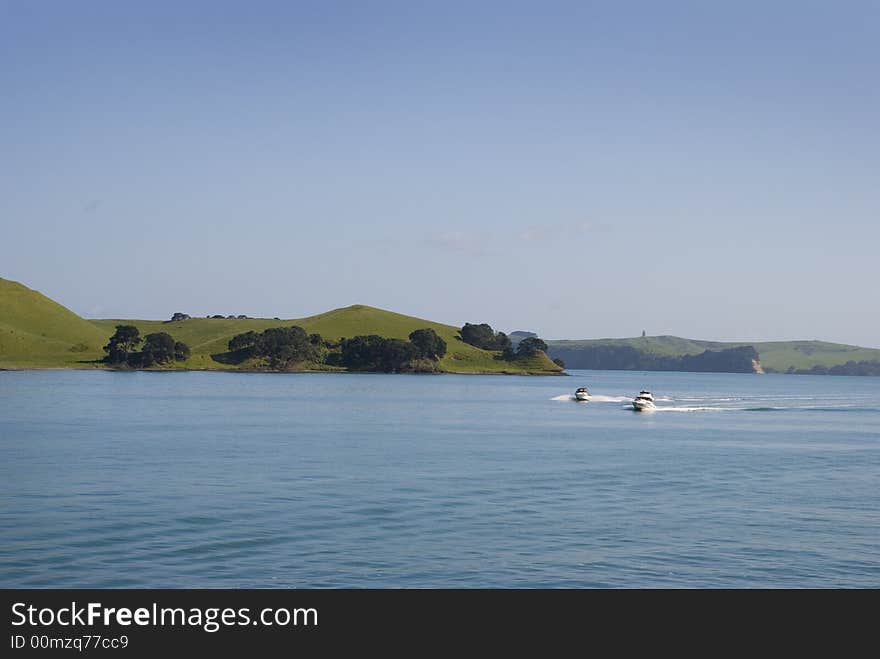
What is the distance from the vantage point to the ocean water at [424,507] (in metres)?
30.5

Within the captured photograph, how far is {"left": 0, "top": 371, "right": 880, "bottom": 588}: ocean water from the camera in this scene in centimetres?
3045

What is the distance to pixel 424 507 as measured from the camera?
1703 inches

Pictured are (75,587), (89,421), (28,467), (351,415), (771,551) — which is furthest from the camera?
(351,415)

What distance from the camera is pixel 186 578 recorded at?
28766 mm
